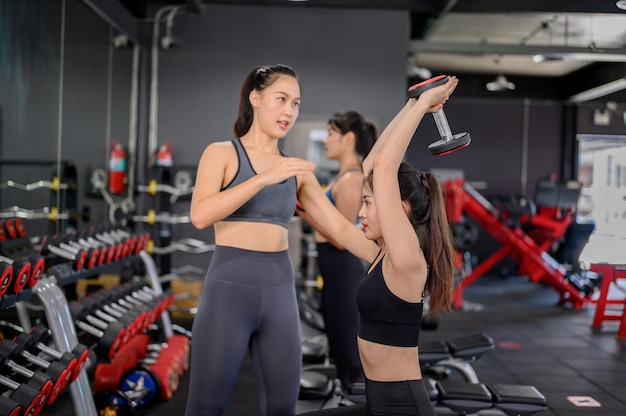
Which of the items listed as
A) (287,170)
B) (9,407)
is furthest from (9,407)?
(287,170)

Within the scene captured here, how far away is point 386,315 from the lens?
66.6 inches

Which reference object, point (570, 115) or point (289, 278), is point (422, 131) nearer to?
point (570, 115)

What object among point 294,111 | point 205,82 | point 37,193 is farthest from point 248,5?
point 294,111

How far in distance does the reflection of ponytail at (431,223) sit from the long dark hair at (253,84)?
0.52m

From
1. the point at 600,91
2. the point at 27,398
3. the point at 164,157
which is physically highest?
the point at 600,91

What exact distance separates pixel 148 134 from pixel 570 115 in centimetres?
651

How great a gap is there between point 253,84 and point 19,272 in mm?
1144

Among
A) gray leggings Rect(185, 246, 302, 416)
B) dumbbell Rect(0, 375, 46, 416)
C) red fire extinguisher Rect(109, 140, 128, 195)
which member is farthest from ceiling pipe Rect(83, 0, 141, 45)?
gray leggings Rect(185, 246, 302, 416)

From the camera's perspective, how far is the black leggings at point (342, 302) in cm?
313

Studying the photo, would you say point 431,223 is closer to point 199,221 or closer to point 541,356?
point 199,221

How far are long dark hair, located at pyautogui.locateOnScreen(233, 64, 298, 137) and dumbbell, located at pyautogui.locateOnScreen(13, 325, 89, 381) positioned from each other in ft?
3.56

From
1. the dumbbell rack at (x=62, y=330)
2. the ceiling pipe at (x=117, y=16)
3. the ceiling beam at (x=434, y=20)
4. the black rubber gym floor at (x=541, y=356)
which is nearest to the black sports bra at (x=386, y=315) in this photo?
the dumbbell rack at (x=62, y=330)

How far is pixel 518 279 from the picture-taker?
1005 centimetres

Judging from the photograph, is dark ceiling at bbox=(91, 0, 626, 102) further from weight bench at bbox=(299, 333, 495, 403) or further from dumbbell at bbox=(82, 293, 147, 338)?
dumbbell at bbox=(82, 293, 147, 338)
